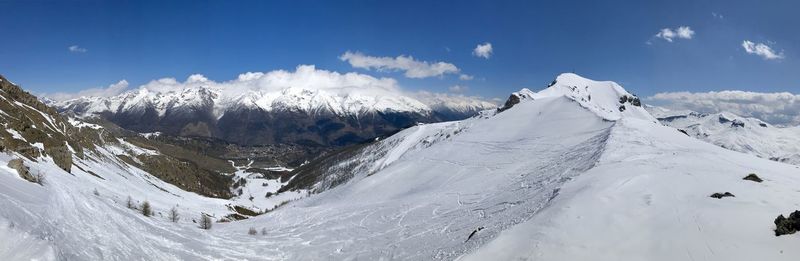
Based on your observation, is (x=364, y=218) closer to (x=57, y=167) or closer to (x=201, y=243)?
(x=201, y=243)

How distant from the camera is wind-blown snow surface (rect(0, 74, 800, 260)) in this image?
22.6 meters

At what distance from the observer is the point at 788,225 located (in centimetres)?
2281

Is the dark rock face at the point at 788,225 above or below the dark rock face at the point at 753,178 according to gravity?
below

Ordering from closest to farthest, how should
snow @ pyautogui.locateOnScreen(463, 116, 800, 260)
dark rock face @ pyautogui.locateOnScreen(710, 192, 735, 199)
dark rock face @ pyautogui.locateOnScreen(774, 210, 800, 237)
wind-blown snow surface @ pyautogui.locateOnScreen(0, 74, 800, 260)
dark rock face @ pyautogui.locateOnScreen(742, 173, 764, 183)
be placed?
dark rock face @ pyautogui.locateOnScreen(774, 210, 800, 237) → wind-blown snow surface @ pyautogui.locateOnScreen(0, 74, 800, 260) → snow @ pyautogui.locateOnScreen(463, 116, 800, 260) → dark rock face @ pyautogui.locateOnScreen(710, 192, 735, 199) → dark rock face @ pyautogui.locateOnScreen(742, 173, 764, 183)

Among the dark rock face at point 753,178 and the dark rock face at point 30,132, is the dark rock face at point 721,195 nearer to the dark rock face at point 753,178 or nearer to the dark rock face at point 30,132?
the dark rock face at point 753,178

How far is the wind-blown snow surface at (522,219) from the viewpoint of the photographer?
74.2 ft

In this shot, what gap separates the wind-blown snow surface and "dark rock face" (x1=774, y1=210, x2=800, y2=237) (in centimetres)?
56

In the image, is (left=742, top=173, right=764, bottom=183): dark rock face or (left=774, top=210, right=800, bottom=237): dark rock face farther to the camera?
(left=742, top=173, right=764, bottom=183): dark rock face

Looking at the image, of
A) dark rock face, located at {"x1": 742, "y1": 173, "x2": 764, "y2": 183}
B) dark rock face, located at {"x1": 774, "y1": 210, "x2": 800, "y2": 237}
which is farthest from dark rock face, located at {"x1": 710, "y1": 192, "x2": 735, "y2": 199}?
dark rock face, located at {"x1": 774, "y1": 210, "x2": 800, "y2": 237}

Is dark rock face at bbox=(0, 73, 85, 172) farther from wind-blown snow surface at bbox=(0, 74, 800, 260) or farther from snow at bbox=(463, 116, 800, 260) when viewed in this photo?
snow at bbox=(463, 116, 800, 260)

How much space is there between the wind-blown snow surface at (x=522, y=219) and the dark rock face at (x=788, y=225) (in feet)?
1.84

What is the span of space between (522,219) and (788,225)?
47.7 feet

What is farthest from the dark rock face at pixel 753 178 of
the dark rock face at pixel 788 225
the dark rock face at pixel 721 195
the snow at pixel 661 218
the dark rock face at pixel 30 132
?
the dark rock face at pixel 30 132

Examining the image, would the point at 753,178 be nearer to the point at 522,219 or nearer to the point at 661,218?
the point at 661,218
